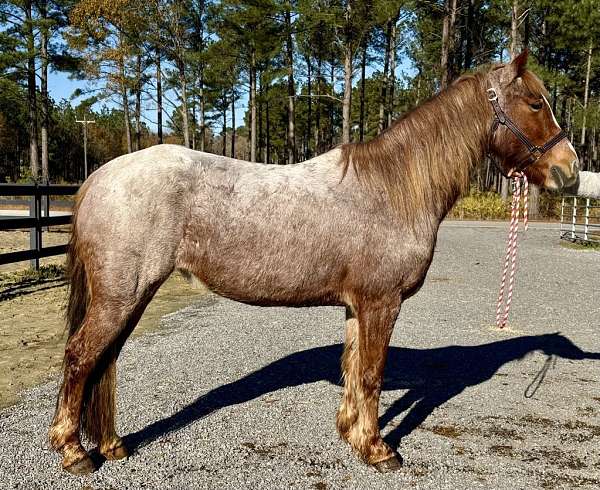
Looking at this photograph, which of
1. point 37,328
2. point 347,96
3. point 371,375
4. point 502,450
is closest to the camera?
point 371,375

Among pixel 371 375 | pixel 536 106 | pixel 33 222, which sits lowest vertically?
pixel 371 375

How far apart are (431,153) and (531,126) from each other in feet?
2.06

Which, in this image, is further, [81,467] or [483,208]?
[483,208]

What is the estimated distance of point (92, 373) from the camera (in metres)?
2.88

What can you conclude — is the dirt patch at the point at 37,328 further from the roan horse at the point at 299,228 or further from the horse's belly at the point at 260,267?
the horse's belly at the point at 260,267

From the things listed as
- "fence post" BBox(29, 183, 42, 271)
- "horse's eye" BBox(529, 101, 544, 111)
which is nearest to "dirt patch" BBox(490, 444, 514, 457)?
"horse's eye" BBox(529, 101, 544, 111)

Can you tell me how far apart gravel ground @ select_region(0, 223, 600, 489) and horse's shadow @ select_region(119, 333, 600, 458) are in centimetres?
2

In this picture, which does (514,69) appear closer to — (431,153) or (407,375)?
(431,153)

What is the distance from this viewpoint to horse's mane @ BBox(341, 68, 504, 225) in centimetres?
315

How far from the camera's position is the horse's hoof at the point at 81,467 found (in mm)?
2826

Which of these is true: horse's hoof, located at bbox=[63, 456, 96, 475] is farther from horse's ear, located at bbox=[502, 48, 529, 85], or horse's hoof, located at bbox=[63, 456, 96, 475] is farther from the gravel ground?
horse's ear, located at bbox=[502, 48, 529, 85]

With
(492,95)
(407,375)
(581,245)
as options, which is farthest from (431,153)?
(581,245)

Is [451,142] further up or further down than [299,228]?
further up

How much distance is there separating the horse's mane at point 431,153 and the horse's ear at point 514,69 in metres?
0.08
